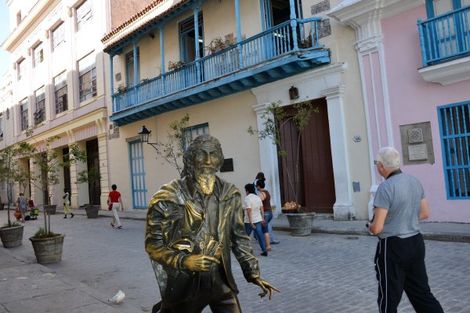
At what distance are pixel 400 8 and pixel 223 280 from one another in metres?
8.89

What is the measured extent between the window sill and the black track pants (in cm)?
612

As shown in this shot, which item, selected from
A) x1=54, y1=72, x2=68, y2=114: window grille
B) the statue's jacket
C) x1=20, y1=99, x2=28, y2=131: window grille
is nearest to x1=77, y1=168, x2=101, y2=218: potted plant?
x1=54, y1=72, x2=68, y2=114: window grille

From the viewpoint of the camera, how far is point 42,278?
6.29 metres

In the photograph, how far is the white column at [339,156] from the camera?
10227mm

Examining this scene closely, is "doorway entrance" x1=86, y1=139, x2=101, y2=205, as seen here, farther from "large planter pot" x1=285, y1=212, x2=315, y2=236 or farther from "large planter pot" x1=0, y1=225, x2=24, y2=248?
"large planter pot" x1=285, y1=212, x2=315, y2=236

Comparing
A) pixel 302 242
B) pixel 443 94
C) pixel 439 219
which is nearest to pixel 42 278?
pixel 302 242

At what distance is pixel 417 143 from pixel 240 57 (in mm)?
5566

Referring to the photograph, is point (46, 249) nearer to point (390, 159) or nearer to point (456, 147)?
point (390, 159)

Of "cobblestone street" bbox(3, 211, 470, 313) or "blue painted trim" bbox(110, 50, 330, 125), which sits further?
"blue painted trim" bbox(110, 50, 330, 125)

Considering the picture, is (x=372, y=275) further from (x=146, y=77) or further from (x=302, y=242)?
(x=146, y=77)

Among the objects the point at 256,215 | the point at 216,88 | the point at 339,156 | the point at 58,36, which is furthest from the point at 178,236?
the point at 58,36

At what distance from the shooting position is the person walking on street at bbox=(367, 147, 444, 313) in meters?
3.11

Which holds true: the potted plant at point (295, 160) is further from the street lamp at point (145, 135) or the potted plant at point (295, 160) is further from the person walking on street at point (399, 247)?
the street lamp at point (145, 135)

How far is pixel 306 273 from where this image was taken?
5.89 m
